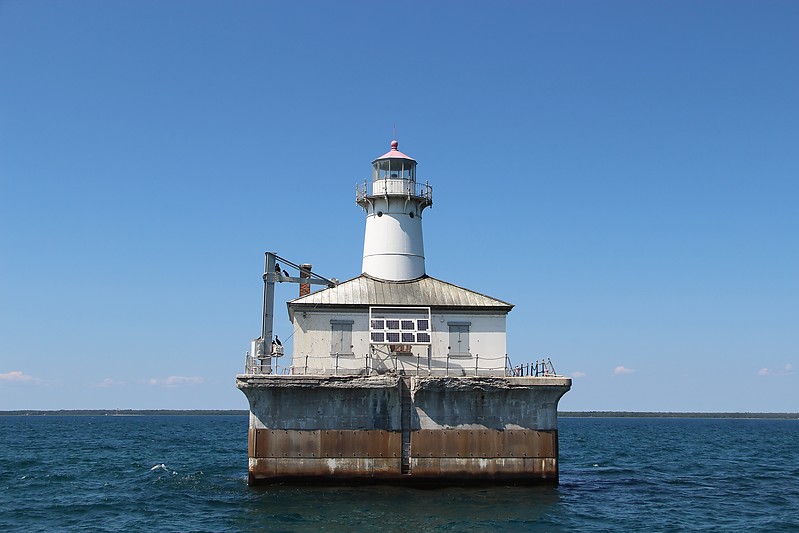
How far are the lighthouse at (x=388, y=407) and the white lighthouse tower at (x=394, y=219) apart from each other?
4.29m

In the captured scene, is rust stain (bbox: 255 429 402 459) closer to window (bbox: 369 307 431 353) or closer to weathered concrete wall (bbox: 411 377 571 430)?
weathered concrete wall (bbox: 411 377 571 430)

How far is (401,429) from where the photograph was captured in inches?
1251

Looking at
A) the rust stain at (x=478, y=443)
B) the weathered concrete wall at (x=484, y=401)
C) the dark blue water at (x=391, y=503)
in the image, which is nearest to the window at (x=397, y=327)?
the weathered concrete wall at (x=484, y=401)

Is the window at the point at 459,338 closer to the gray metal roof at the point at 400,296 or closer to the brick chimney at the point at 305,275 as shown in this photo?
the gray metal roof at the point at 400,296

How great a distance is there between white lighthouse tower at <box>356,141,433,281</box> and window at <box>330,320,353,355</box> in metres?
4.59

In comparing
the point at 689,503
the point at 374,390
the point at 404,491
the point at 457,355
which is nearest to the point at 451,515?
the point at 404,491

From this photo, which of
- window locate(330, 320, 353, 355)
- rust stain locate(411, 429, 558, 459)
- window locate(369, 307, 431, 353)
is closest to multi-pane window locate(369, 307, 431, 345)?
window locate(369, 307, 431, 353)

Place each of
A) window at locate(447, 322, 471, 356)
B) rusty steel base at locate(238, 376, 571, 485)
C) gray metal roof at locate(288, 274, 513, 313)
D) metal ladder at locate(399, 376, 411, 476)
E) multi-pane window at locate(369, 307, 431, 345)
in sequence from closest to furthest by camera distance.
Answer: rusty steel base at locate(238, 376, 571, 485)
metal ladder at locate(399, 376, 411, 476)
multi-pane window at locate(369, 307, 431, 345)
gray metal roof at locate(288, 274, 513, 313)
window at locate(447, 322, 471, 356)

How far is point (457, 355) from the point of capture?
1367 inches

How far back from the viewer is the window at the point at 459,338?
114 feet

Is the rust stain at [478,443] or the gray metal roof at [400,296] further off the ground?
the gray metal roof at [400,296]

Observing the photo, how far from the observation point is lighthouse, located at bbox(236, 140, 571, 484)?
103 ft

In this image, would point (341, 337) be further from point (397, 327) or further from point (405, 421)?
point (405, 421)

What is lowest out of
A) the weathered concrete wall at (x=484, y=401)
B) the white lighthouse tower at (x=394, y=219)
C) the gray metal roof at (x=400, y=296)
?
the weathered concrete wall at (x=484, y=401)
